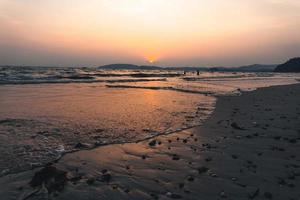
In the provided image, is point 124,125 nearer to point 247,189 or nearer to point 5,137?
point 5,137

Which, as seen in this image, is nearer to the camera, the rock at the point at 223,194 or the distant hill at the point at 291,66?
the rock at the point at 223,194

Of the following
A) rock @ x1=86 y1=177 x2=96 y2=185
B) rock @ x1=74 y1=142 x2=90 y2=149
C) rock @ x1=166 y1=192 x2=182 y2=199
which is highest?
rock @ x1=74 y1=142 x2=90 y2=149

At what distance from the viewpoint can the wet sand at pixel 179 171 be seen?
193 inches

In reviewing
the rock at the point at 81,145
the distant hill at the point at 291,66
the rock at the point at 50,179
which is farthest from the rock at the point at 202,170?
the distant hill at the point at 291,66

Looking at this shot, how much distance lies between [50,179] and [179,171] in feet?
7.45

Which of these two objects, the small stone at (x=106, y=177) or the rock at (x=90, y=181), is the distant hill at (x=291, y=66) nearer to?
the small stone at (x=106, y=177)

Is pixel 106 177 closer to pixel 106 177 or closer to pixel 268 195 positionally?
pixel 106 177

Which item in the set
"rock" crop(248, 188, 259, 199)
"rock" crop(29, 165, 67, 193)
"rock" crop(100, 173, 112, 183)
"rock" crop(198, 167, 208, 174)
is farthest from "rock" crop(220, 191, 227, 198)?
"rock" crop(29, 165, 67, 193)

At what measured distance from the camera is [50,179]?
17.5 feet

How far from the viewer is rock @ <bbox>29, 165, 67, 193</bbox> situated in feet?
16.8

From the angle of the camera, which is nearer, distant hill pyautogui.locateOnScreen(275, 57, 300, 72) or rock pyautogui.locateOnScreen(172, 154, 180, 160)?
rock pyautogui.locateOnScreen(172, 154, 180, 160)

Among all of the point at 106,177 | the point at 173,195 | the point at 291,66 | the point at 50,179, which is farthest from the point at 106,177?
the point at 291,66

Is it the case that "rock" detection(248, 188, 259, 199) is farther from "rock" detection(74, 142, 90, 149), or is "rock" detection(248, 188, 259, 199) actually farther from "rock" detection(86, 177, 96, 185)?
"rock" detection(74, 142, 90, 149)

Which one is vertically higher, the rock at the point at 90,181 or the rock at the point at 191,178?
the rock at the point at 191,178
